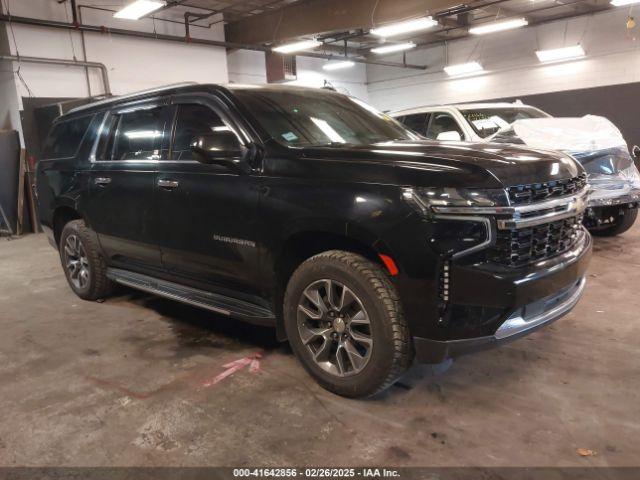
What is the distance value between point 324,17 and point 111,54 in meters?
4.75

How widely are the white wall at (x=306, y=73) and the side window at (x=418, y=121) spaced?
3.63 m

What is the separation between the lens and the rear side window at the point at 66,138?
14.6 feet

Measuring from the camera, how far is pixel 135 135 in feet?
12.5

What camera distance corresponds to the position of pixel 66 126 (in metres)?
4.72

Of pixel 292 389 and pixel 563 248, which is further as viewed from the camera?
pixel 292 389

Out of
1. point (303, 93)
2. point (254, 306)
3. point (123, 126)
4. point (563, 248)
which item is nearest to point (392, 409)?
point (254, 306)

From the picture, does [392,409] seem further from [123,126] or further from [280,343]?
[123,126]

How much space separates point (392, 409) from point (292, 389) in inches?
23.3

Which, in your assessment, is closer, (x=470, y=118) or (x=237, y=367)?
(x=237, y=367)

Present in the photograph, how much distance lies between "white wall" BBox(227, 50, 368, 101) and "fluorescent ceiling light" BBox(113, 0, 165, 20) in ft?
8.32

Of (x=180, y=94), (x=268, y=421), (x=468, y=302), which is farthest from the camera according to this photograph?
(x=180, y=94)

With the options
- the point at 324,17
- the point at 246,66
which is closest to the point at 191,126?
the point at 324,17

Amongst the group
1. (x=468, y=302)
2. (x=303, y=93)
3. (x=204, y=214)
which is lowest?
(x=468, y=302)

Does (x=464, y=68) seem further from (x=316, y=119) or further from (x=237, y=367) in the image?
(x=237, y=367)
